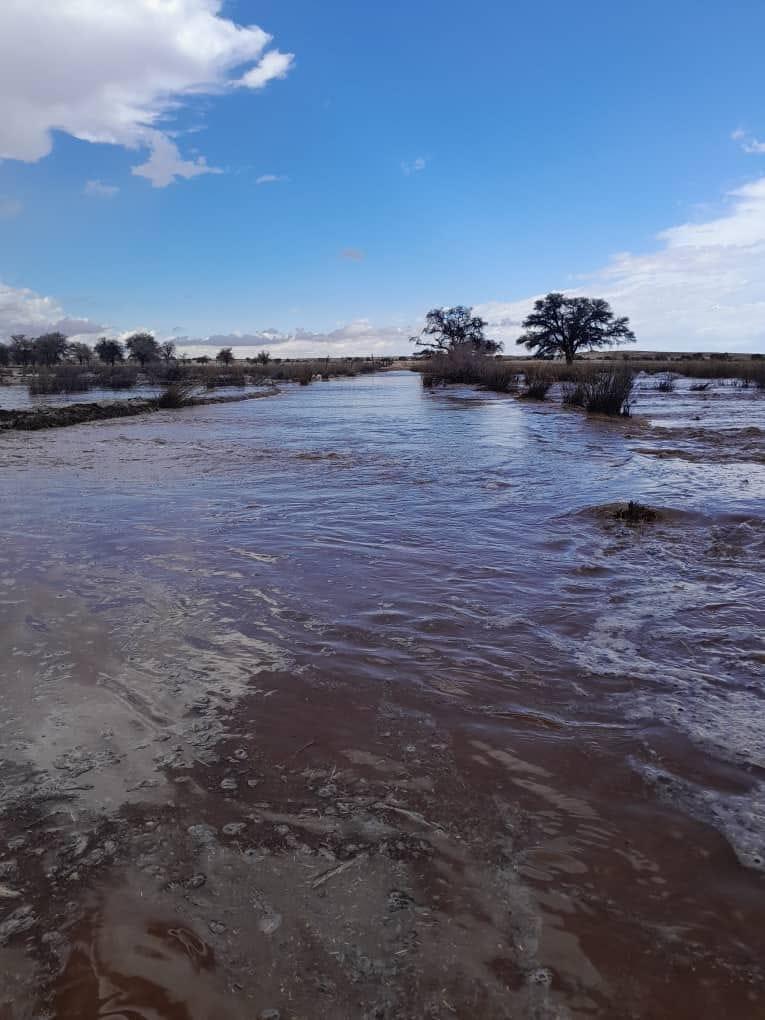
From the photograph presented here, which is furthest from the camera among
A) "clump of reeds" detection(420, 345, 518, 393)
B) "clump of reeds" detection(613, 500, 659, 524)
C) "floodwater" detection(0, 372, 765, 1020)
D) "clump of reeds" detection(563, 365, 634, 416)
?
"clump of reeds" detection(420, 345, 518, 393)

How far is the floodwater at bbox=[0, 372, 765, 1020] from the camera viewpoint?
1363mm

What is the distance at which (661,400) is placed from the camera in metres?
22.6

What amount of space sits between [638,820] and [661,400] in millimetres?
23596

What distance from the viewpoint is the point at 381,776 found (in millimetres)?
1999

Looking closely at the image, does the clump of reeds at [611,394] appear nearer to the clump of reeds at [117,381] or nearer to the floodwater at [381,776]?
the floodwater at [381,776]

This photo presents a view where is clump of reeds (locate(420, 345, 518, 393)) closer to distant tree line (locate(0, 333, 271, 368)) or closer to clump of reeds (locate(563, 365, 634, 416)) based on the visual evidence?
clump of reeds (locate(563, 365, 634, 416))

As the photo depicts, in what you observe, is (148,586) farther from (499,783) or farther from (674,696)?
(674,696)

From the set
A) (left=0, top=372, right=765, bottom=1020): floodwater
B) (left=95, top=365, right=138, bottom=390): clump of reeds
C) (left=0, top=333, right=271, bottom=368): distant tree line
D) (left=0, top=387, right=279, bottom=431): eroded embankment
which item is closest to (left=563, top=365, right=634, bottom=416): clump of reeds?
(left=0, top=372, right=765, bottom=1020): floodwater

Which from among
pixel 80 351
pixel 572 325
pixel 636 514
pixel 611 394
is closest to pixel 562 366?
pixel 572 325

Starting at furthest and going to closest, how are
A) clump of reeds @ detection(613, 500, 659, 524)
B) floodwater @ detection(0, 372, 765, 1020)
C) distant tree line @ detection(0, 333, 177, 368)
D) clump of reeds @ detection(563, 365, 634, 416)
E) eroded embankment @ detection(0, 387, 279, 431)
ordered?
distant tree line @ detection(0, 333, 177, 368) → clump of reeds @ detection(563, 365, 634, 416) → eroded embankment @ detection(0, 387, 279, 431) → clump of reeds @ detection(613, 500, 659, 524) → floodwater @ detection(0, 372, 765, 1020)

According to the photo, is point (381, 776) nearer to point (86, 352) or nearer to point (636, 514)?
point (636, 514)

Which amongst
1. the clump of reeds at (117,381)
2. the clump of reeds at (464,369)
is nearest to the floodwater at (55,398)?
the clump of reeds at (117,381)

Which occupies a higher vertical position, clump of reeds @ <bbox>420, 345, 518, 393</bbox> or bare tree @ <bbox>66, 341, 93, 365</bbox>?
bare tree @ <bbox>66, 341, 93, 365</bbox>

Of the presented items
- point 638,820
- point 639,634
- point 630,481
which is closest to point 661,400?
point 630,481
